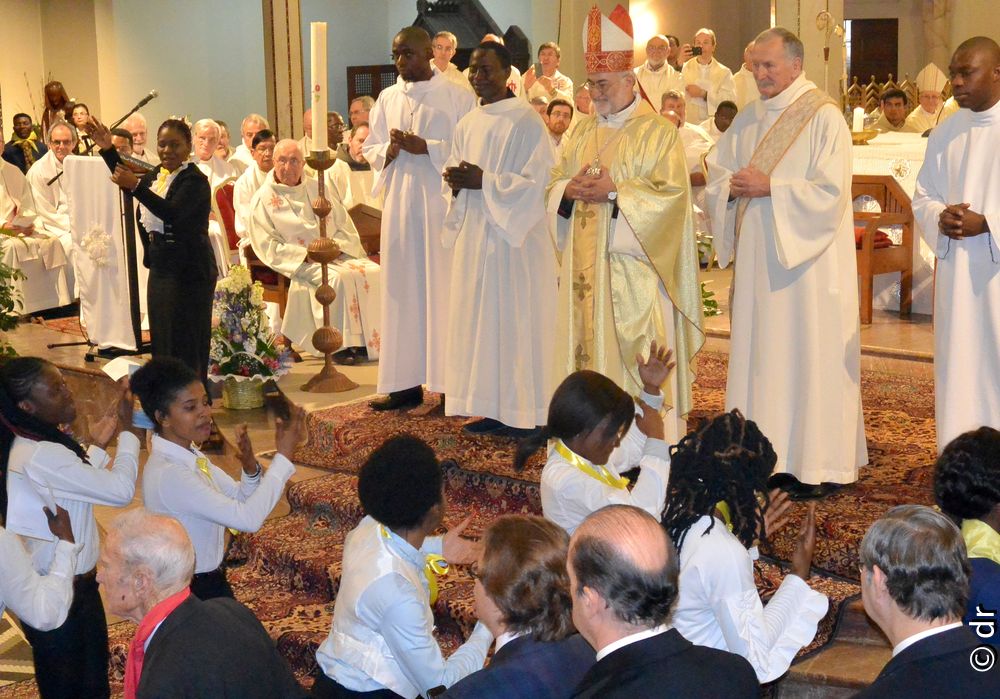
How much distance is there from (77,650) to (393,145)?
3.82m

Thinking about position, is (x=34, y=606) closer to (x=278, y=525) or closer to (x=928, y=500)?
(x=278, y=525)

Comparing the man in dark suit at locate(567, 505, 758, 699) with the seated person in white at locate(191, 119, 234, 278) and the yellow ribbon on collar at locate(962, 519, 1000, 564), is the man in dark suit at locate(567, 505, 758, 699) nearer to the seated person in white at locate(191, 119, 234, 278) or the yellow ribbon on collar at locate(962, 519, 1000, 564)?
the yellow ribbon on collar at locate(962, 519, 1000, 564)

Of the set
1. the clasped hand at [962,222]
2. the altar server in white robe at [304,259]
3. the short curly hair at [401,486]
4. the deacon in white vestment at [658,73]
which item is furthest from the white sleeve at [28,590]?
the deacon in white vestment at [658,73]

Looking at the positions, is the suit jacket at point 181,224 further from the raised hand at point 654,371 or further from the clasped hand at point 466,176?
the raised hand at point 654,371

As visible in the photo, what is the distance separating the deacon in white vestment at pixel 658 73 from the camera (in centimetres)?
1647

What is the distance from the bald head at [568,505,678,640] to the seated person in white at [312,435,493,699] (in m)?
0.89

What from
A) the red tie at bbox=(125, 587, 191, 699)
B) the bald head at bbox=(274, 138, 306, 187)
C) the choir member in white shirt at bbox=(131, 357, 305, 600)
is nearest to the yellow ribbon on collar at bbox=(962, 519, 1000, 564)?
the red tie at bbox=(125, 587, 191, 699)

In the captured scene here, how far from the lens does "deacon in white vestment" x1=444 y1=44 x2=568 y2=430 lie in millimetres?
6824

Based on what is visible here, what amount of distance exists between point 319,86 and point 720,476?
497 cm

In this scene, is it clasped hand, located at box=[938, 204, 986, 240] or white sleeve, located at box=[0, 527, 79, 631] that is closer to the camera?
white sleeve, located at box=[0, 527, 79, 631]

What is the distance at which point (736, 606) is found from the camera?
3.35 meters

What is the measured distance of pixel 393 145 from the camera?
7.46m

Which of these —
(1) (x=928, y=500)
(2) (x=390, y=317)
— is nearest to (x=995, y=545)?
(1) (x=928, y=500)

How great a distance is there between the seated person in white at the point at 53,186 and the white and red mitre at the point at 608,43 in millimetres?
8547
